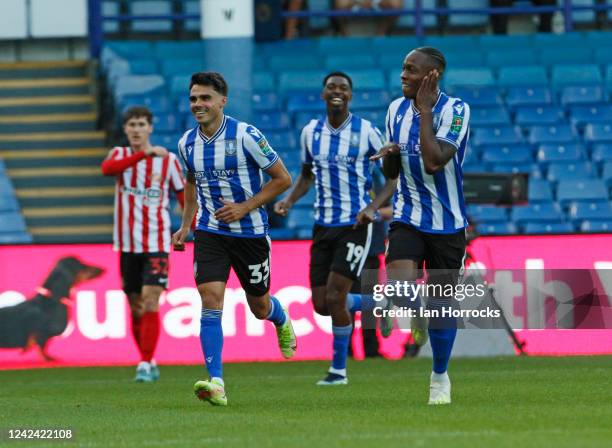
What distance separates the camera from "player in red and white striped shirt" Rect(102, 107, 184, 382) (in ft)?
40.9

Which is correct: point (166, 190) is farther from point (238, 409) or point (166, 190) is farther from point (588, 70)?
point (588, 70)

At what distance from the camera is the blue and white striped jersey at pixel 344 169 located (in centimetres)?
1177

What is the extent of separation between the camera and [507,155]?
18.9 m

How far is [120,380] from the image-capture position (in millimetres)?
12531

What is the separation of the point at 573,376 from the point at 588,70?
9.80 metres

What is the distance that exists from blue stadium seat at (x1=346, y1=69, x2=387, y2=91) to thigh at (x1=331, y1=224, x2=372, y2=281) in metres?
8.50

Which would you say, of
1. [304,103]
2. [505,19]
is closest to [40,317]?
[304,103]

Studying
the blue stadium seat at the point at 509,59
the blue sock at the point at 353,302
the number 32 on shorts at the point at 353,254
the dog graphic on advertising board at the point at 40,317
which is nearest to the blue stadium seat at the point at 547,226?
the blue stadium seat at the point at 509,59

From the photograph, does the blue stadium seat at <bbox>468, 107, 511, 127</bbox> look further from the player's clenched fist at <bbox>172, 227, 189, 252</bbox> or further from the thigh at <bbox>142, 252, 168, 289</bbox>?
the player's clenched fist at <bbox>172, 227, 189, 252</bbox>

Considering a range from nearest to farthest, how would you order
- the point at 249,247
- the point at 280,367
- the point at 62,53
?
the point at 249,247, the point at 280,367, the point at 62,53

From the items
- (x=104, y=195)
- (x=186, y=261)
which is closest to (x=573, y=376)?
(x=186, y=261)

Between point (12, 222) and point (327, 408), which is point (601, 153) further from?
point (327, 408)

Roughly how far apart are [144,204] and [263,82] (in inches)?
308

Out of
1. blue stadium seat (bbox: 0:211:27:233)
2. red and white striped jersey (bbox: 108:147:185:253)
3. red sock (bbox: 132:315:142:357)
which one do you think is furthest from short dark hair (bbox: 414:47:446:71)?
blue stadium seat (bbox: 0:211:27:233)
